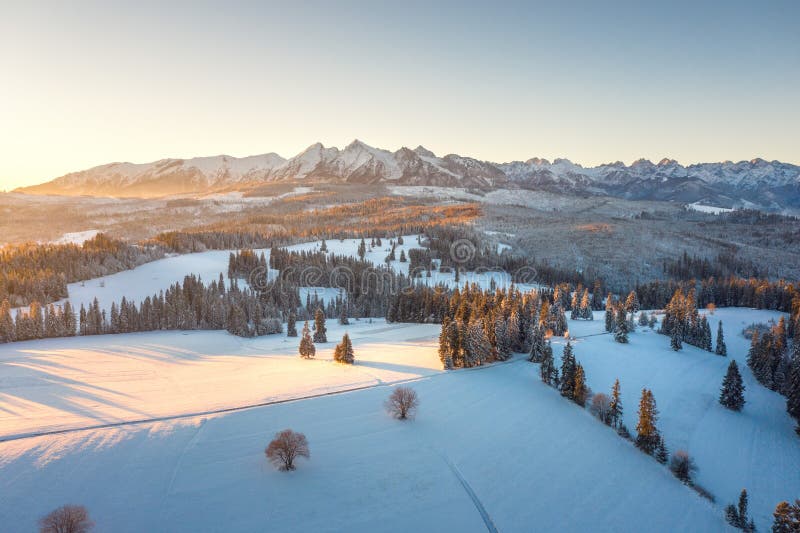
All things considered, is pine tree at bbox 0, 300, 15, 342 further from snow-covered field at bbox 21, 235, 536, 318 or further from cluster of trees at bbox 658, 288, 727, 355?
cluster of trees at bbox 658, 288, 727, 355

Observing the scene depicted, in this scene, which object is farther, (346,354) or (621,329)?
(621,329)

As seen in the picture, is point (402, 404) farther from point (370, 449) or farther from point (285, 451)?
point (285, 451)

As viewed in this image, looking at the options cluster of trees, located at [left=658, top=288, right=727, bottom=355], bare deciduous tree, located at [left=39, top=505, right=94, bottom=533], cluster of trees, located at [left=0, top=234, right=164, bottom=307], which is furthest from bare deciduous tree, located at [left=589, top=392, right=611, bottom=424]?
cluster of trees, located at [left=0, top=234, right=164, bottom=307]

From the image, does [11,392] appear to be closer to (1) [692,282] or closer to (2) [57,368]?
(2) [57,368]

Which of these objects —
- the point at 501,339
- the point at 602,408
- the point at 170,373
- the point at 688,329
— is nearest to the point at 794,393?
the point at 688,329

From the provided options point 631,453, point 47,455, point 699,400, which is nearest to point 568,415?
point 631,453

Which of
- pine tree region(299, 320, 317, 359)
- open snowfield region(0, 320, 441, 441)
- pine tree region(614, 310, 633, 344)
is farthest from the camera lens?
pine tree region(614, 310, 633, 344)

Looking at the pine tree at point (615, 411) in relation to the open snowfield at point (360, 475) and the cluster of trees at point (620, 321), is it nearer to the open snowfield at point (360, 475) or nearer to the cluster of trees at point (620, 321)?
the open snowfield at point (360, 475)
